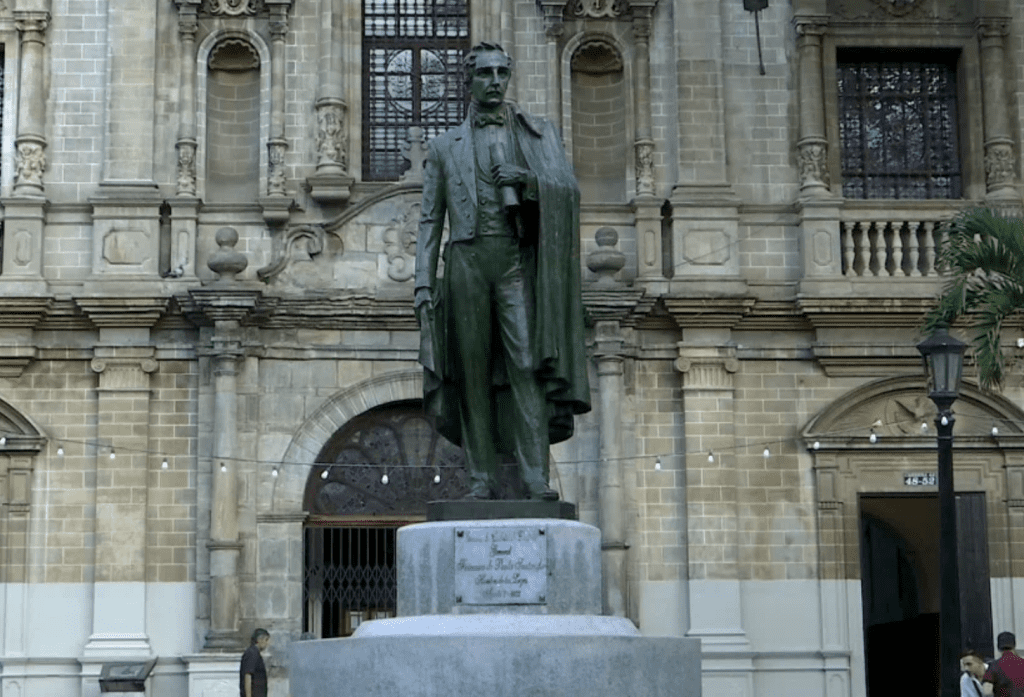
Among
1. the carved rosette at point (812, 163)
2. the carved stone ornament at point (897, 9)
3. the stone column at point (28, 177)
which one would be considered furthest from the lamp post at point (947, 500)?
the stone column at point (28, 177)

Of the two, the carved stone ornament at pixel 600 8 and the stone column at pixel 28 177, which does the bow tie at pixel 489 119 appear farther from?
the carved stone ornament at pixel 600 8

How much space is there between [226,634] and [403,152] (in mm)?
6413

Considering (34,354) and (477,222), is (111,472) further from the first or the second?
(477,222)

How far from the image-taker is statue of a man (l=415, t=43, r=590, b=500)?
10.7m

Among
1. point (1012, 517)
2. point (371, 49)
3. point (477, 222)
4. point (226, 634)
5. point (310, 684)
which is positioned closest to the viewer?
point (310, 684)

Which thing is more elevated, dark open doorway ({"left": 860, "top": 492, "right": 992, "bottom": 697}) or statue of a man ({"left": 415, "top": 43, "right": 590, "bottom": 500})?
statue of a man ({"left": 415, "top": 43, "right": 590, "bottom": 500})

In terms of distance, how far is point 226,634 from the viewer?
2164 centimetres

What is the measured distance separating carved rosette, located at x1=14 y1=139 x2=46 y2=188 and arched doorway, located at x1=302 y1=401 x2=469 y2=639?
4875 millimetres

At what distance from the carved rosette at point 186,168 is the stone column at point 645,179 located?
5472 millimetres

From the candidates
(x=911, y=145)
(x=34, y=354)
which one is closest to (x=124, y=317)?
(x=34, y=354)

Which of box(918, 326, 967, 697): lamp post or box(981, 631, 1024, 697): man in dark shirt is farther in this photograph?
box(981, 631, 1024, 697): man in dark shirt

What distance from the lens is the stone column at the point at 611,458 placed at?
73.2ft

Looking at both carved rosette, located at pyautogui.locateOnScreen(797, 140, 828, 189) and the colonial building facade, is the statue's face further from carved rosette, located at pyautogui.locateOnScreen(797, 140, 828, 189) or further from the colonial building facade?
carved rosette, located at pyautogui.locateOnScreen(797, 140, 828, 189)

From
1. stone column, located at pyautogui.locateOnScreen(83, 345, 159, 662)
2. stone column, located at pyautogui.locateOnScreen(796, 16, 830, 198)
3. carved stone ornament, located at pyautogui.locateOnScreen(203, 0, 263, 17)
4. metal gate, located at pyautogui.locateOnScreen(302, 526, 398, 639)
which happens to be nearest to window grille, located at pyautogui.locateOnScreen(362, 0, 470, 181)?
carved stone ornament, located at pyautogui.locateOnScreen(203, 0, 263, 17)
